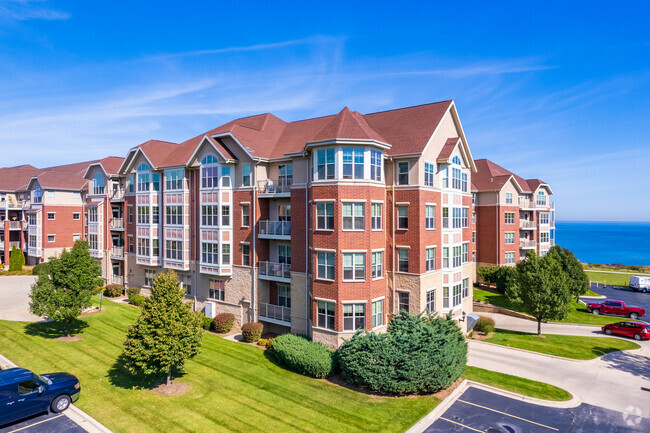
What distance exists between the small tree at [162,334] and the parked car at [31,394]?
2729 millimetres

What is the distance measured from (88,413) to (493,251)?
4811 centimetres

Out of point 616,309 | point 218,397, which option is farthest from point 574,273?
point 218,397

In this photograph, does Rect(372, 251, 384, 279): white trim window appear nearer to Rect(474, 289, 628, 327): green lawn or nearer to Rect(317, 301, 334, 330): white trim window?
Rect(317, 301, 334, 330): white trim window

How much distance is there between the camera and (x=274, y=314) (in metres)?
28.0

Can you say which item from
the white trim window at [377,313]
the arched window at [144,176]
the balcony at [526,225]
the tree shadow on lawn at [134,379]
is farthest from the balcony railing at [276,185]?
the balcony at [526,225]

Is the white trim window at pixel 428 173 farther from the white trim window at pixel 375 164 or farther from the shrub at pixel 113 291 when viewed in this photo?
the shrub at pixel 113 291

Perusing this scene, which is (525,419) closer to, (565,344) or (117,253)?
(565,344)

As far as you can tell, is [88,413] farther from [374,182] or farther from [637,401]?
[637,401]

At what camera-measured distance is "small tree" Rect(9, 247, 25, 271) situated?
4844 centimetres

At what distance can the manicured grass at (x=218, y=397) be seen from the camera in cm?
1661

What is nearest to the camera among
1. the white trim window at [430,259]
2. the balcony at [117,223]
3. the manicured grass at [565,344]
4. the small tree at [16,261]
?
the white trim window at [430,259]

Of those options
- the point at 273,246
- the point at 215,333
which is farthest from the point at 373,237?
the point at 215,333

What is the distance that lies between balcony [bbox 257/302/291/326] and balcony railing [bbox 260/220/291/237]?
5.37 meters

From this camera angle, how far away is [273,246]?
1147 inches
